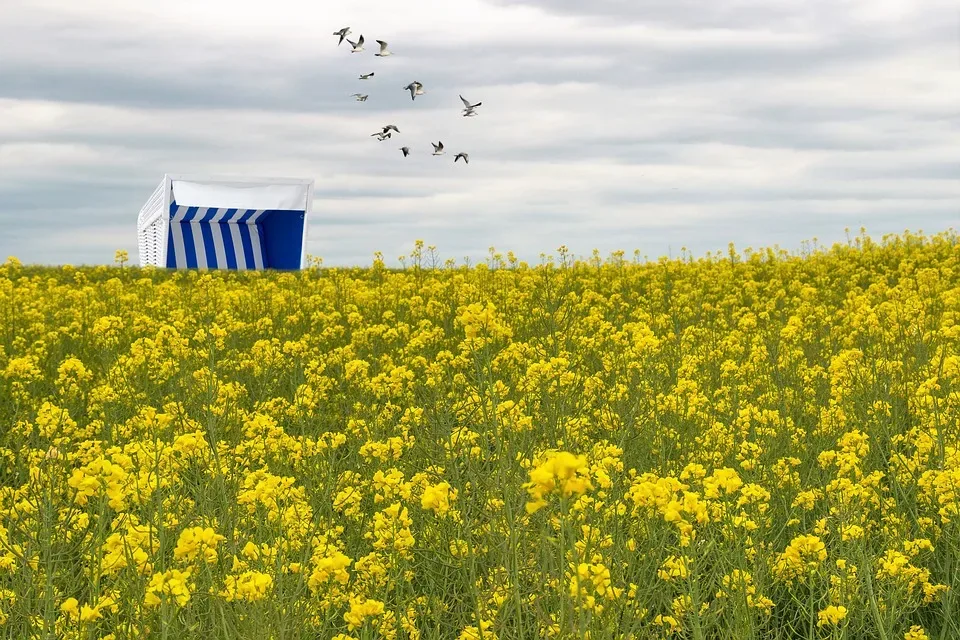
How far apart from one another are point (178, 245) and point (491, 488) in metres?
15.5

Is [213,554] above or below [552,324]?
below

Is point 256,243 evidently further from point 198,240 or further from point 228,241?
point 198,240

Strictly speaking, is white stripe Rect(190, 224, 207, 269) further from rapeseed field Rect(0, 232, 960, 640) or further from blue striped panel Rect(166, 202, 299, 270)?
rapeseed field Rect(0, 232, 960, 640)

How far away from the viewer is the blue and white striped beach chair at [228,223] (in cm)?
1655

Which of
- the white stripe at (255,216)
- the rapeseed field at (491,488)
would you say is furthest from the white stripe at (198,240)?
the rapeseed field at (491,488)

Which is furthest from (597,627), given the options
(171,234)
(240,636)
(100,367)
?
(171,234)

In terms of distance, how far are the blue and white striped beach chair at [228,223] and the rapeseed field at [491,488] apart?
26.9 feet

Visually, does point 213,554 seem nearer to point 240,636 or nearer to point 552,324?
point 240,636

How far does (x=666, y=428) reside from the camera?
15.4ft

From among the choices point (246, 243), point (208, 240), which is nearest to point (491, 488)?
point (208, 240)

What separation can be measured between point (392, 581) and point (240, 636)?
0.61 m

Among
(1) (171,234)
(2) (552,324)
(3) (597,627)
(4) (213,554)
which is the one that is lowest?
(3) (597,627)

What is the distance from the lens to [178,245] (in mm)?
17109

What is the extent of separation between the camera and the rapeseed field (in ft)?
8.28
